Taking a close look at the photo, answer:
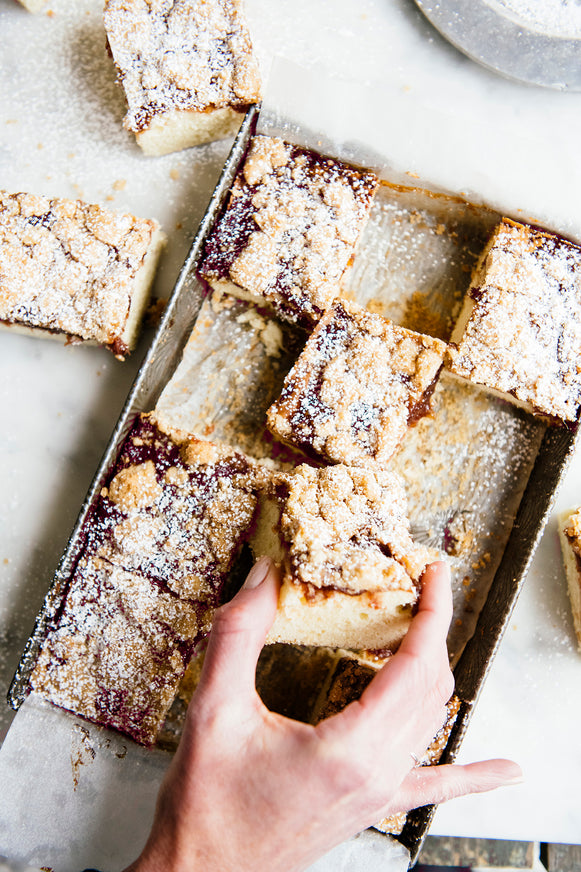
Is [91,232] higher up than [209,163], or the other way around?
[209,163]

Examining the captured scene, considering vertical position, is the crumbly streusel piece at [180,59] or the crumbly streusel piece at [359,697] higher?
the crumbly streusel piece at [180,59]

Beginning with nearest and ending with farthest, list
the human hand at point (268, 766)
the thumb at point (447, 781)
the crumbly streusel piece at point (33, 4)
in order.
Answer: the human hand at point (268, 766) → the thumb at point (447, 781) → the crumbly streusel piece at point (33, 4)

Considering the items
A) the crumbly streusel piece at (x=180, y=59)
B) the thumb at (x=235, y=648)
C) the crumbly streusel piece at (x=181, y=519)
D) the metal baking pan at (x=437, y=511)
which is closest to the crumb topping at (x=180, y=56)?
the crumbly streusel piece at (x=180, y=59)

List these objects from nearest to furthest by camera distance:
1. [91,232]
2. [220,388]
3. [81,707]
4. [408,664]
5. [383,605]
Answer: [408,664]
[383,605]
[81,707]
[91,232]
[220,388]

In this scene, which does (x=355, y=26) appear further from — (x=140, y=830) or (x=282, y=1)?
(x=140, y=830)

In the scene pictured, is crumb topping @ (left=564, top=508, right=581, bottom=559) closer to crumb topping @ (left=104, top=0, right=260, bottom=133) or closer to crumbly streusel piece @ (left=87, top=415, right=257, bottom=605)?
crumbly streusel piece @ (left=87, top=415, right=257, bottom=605)

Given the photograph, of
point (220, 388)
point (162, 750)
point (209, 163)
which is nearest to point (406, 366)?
point (220, 388)

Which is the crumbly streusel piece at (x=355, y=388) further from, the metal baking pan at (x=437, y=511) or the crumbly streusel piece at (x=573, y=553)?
the crumbly streusel piece at (x=573, y=553)
